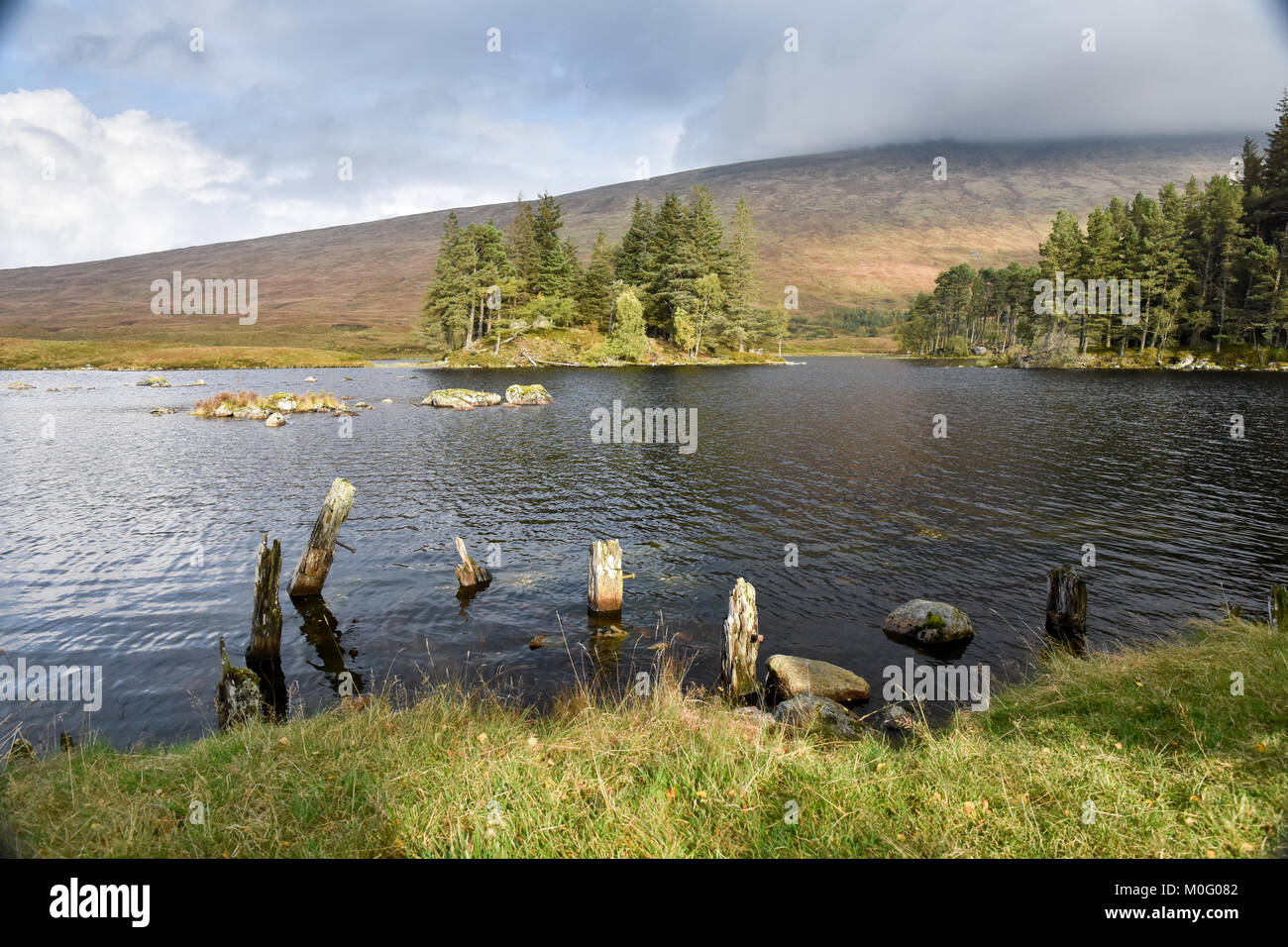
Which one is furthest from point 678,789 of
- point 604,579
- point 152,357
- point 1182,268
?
point 152,357

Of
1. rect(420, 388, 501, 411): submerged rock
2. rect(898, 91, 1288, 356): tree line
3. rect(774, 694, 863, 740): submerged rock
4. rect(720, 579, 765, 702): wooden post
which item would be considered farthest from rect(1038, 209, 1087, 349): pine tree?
rect(774, 694, 863, 740): submerged rock

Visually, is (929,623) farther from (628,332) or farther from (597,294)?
(597,294)

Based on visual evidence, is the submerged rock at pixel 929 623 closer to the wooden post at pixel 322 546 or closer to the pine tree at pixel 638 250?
the wooden post at pixel 322 546

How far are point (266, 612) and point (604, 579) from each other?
26.8 ft

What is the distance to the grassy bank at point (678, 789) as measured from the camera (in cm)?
538

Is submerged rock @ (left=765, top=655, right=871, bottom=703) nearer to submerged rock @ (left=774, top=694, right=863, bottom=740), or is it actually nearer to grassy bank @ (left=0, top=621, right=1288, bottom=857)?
submerged rock @ (left=774, top=694, right=863, bottom=740)

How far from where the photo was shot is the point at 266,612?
46.5 feet

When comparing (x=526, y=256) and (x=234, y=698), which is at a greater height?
(x=526, y=256)

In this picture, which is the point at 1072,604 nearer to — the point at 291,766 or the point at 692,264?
the point at 291,766

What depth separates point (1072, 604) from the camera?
47.0ft

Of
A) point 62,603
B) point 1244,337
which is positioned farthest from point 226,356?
point 1244,337

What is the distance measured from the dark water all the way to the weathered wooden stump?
100cm

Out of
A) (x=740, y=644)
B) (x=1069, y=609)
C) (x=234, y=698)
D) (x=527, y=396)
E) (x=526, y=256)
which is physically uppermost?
(x=526, y=256)

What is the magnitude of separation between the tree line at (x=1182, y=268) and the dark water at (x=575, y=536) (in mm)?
61864
